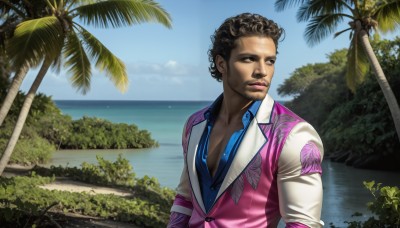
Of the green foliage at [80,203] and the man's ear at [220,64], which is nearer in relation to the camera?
the man's ear at [220,64]

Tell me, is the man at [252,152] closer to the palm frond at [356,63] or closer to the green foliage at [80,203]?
the green foliage at [80,203]

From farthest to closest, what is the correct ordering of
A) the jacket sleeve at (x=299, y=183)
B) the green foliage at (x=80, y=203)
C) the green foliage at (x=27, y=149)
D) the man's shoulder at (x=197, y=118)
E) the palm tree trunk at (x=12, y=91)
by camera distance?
1. the green foliage at (x=27, y=149)
2. the palm tree trunk at (x=12, y=91)
3. the green foliage at (x=80, y=203)
4. the man's shoulder at (x=197, y=118)
5. the jacket sleeve at (x=299, y=183)

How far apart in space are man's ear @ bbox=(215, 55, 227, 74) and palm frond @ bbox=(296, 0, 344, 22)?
14.1 meters

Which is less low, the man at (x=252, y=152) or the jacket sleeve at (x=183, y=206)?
the man at (x=252, y=152)

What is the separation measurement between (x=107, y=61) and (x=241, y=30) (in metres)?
12.1

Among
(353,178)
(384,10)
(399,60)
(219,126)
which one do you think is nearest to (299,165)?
(219,126)

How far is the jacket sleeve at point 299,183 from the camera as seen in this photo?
5.39ft

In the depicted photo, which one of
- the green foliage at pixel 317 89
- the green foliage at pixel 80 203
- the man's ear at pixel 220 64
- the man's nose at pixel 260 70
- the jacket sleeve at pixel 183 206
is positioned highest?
the green foliage at pixel 317 89

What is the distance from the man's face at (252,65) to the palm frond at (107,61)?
38.3 ft

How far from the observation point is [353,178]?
962 inches

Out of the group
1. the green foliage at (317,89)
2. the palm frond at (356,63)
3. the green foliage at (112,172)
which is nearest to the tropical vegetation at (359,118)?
the green foliage at (317,89)

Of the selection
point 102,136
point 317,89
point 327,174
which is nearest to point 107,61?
point 327,174

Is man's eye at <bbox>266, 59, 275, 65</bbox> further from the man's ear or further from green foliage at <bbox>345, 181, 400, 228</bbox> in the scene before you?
green foliage at <bbox>345, 181, 400, 228</bbox>

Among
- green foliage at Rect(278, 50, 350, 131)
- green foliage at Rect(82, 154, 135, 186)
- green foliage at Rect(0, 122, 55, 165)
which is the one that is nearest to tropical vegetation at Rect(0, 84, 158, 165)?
green foliage at Rect(0, 122, 55, 165)
